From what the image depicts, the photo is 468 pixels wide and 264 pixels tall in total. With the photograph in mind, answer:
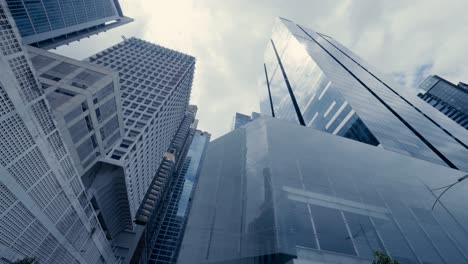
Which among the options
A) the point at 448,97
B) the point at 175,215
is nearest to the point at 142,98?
the point at 175,215

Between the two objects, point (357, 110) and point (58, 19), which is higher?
point (58, 19)

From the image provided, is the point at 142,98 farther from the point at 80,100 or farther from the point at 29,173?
the point at 29,173

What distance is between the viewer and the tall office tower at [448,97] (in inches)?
4326

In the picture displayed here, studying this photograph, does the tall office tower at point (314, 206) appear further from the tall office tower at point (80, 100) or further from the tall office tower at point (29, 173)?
the tall office tower at point (80, 100)

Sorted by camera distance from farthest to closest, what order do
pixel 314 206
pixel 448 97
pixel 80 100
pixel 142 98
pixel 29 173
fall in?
pixel 448 97, pixel 142 98, pixel 80 100, pixel 29 173, pixel 314 206

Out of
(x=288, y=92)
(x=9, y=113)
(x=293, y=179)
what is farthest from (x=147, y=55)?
(x=293, y=179)

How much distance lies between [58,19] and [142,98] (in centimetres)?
3677

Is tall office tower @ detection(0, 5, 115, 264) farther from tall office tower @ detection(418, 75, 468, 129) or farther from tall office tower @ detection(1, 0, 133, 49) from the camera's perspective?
tall office tower @ detection(418, 75, 468, 129)

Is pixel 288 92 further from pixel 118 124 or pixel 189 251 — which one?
pixel 189 251

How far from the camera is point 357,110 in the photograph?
157ft

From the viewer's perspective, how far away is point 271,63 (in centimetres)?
11394

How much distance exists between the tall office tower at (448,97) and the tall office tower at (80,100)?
138 metres

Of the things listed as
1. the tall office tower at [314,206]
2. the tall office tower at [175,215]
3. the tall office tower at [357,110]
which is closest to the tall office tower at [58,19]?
the tall office tower at [314,206]

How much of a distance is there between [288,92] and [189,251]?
234 ft
